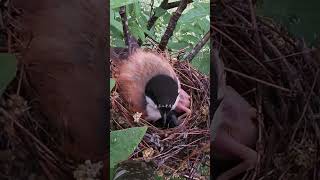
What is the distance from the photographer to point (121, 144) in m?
1.78

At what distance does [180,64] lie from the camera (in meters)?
1.87

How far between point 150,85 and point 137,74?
2.4 inches

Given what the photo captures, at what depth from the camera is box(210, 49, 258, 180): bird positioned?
187cm

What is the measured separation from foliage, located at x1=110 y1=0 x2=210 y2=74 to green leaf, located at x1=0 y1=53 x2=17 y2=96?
0.36m

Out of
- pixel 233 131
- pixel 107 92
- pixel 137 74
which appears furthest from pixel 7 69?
pixel 233 131

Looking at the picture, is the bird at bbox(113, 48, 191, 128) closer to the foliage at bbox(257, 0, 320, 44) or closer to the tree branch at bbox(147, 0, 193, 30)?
the tree branch at bbox(147, 0, 193, 30)

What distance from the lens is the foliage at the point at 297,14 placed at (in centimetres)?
190

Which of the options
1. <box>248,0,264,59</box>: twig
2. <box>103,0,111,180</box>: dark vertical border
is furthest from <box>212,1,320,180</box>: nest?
<box>103,0,111,180</box>: dark vertical border

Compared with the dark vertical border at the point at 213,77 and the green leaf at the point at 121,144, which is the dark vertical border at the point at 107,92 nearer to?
the green leaf at the point at 121,144

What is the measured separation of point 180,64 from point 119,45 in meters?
0.24

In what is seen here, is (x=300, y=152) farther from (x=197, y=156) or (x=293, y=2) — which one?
(x=293, y=2)

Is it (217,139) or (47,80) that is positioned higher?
(47,80)

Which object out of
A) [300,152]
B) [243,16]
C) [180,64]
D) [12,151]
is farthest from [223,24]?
[12,151]

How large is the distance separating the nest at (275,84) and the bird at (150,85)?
21cm
